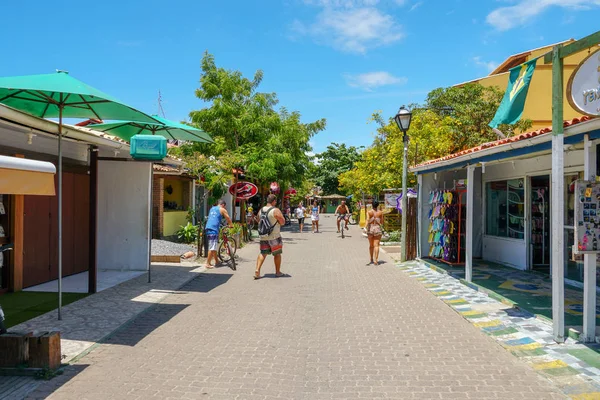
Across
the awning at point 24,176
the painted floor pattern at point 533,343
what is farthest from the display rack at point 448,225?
the awning at point 24,176

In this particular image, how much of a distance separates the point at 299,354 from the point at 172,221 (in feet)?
45.5

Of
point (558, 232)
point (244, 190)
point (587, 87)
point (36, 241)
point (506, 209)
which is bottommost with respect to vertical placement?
point (36, 241)

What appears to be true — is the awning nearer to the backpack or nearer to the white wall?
the backpack

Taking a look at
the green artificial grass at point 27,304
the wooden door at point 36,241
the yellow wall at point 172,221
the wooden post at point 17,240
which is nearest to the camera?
the green artificial grass at point 27,304

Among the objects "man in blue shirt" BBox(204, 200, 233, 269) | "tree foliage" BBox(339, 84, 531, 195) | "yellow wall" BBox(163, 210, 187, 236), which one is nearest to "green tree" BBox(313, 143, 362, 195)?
"tree foliage" BBox(339, 84, 531, 195)

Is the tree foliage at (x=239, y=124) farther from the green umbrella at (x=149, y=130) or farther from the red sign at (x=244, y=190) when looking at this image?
the green umbrella at (x=149, y=130)

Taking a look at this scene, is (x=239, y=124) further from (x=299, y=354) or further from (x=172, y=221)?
(x=299, y=354)

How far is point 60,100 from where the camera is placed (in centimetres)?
629

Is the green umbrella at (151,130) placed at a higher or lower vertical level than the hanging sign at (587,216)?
higher

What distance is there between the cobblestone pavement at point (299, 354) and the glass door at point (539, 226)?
346 cm

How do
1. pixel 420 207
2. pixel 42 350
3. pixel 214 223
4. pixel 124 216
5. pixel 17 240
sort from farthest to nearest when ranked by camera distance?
pixel 420 207 → pixel 214 223 → pixel 124 216 → pixel 17 240 → pixel 42 350

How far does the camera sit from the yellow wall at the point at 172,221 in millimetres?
17312

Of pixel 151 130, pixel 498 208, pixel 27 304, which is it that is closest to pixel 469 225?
pixel 498 208

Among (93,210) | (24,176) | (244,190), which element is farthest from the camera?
(244,190)
